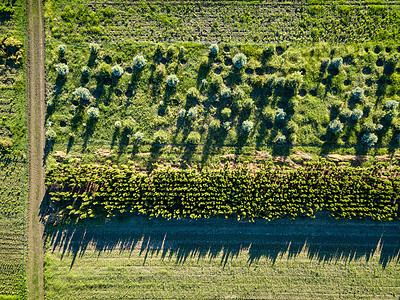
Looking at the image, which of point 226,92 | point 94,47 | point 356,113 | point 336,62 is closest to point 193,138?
point 226,92

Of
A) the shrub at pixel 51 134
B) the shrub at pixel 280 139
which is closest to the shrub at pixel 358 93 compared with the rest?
the shrub at pixel 280 139

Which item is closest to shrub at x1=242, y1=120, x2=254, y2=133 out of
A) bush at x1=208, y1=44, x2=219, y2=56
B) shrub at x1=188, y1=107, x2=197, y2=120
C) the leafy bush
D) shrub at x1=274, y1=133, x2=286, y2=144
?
shrub at x1=274, y1=133, x2=286, y2=144

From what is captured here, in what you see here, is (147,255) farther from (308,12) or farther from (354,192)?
(308,12)

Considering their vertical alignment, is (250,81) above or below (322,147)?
above

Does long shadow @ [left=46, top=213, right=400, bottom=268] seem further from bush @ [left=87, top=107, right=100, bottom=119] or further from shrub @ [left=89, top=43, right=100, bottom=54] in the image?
shrub @ [left=89, top=43, right=100, bottom=54]

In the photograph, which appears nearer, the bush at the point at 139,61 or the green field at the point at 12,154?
the bush at the point at 139,61

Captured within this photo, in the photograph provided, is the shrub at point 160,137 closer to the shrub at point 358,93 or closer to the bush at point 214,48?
the bush at point 214,48

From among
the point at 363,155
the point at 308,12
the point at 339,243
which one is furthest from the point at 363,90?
the point at 339,243
